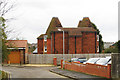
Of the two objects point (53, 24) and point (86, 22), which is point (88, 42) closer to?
point (86, 22)

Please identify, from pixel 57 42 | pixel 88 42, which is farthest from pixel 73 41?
pixel 88 42

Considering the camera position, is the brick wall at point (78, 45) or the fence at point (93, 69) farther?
the brick wall at point (78, 45)

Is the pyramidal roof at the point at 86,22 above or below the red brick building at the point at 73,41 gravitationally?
above

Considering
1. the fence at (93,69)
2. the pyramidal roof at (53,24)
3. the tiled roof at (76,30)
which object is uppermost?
the pyramidal roof at (53,24)

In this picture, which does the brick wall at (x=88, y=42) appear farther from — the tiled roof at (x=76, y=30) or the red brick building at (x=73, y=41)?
the tiled roof at (x=76, y=30)

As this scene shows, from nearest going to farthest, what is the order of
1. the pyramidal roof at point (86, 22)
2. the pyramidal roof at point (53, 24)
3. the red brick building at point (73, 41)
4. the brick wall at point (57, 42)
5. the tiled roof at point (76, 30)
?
the tiled roof at point (76, 30) < the red brick building at point (73, 41) < the brick wall at point (57, 42) < the pyramidal roof at point (53, 24) < the pyramidal roof at point (86, 22)

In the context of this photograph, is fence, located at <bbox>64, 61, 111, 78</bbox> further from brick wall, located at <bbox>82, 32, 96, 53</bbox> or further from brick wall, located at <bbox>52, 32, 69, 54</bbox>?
brick wall, located at <bbox>82, 32, 96, 53</bbox>

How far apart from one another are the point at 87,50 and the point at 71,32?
613 centimetres

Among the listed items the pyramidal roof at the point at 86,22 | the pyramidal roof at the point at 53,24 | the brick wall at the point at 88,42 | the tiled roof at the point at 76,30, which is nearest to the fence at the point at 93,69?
the tiled roof at the point at 76,30

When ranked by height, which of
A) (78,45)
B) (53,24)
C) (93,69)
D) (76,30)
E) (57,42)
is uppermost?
(53,24)

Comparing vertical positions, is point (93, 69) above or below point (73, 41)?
below

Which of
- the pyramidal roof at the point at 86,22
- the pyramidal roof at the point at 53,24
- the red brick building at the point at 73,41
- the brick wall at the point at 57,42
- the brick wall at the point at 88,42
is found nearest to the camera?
the red brick building at the point at 73,41

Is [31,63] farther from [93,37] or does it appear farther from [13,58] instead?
[93,37]

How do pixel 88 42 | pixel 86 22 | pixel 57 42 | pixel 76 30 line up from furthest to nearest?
pixel 86 22
pixel 88 42
pixel 76 30
pixel 57 42
